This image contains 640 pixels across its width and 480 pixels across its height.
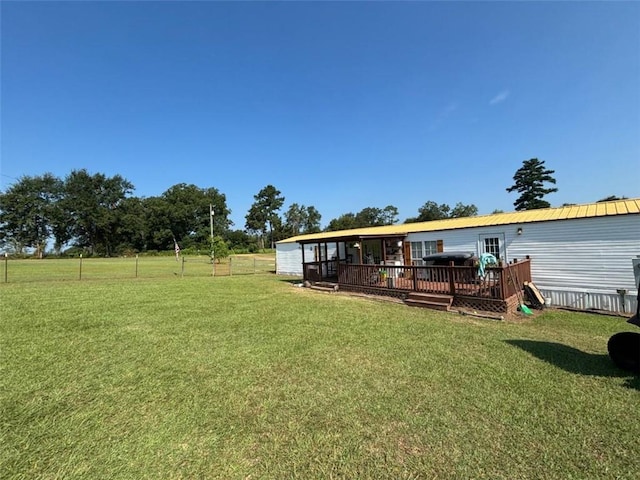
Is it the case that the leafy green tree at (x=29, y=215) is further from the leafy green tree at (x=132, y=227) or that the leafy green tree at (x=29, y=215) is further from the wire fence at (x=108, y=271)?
the wire fence at (x=108, y=271)

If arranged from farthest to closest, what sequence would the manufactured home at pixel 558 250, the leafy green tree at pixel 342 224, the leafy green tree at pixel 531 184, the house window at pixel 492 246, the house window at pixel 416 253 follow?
the leafy green tree at pixel 342 224, the leafy green tree at pixel 531 184, the house window at pixel 416 253, the house window at pixel 492 246, the manufactured home at pixel 558 250

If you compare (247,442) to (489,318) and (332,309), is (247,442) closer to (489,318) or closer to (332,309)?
(332,309)

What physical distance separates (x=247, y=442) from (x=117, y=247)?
6982 centimetres

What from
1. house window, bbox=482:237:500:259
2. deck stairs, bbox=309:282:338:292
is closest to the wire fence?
deck stairs, bbox=309:282:338:292

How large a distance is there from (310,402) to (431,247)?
1153cm

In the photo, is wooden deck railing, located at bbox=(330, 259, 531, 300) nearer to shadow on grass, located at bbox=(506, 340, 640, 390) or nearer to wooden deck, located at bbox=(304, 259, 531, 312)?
wooden deck, located at bbox=(304, 259, 531, 312)

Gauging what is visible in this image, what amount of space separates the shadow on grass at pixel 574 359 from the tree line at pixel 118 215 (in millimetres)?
46118

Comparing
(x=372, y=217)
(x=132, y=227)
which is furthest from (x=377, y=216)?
(x=132, y=227)

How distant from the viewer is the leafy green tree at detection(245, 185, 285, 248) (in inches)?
2936

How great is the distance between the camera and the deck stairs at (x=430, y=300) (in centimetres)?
932

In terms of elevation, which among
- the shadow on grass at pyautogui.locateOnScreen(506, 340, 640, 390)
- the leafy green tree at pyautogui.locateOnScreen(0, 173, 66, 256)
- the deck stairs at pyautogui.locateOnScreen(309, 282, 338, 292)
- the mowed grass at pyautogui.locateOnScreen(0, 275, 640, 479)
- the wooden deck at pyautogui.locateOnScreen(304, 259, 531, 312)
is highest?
the leafy green tree at pyautogui.locateOnScreen(0, 173, 66, 256)

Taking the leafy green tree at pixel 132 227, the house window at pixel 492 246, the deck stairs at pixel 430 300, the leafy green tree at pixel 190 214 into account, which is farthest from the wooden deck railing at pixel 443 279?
Result: the leafy green tree at pixel 132 227

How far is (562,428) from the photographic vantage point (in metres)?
3.17

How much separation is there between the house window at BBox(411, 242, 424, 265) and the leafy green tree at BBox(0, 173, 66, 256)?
63.6 metres
